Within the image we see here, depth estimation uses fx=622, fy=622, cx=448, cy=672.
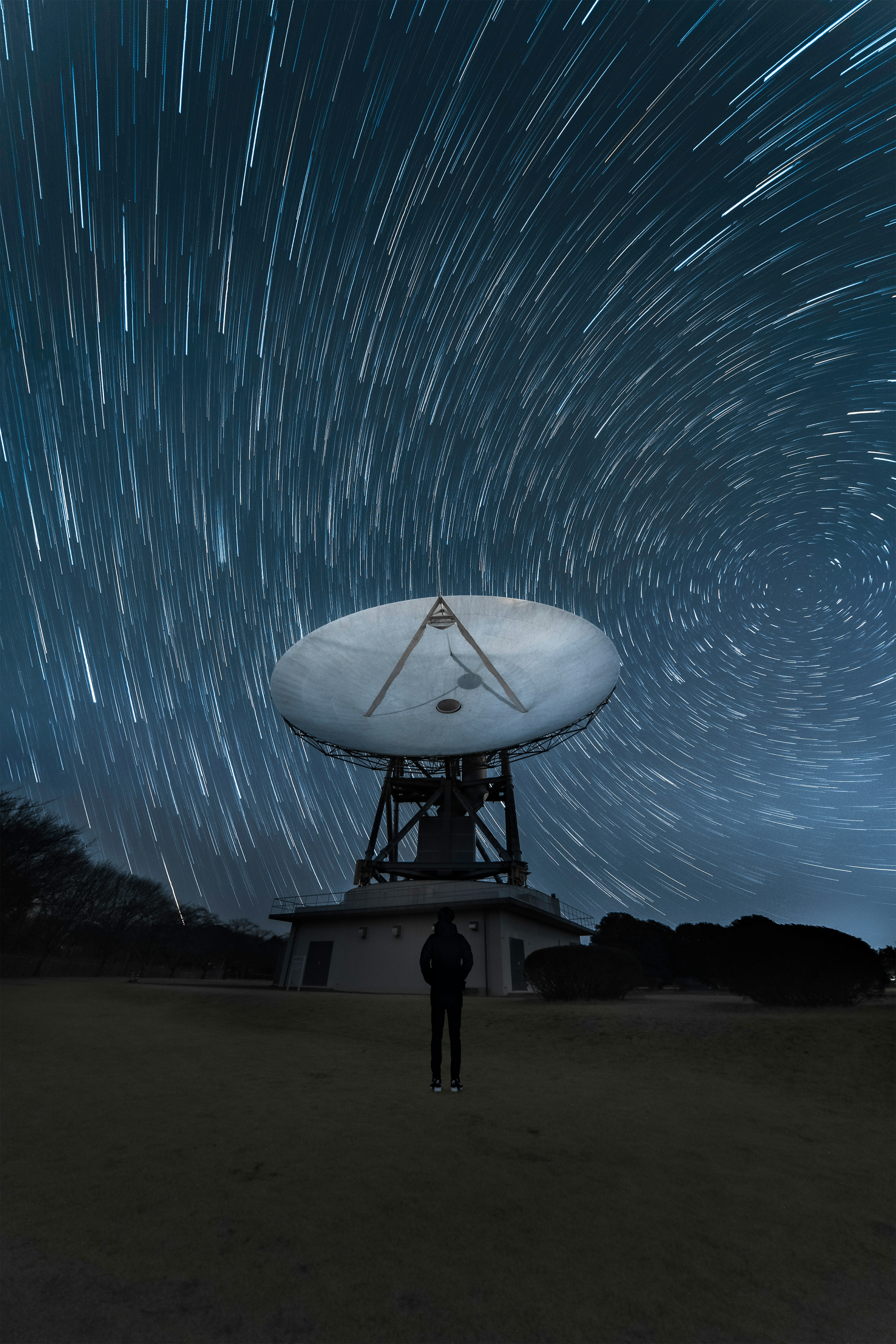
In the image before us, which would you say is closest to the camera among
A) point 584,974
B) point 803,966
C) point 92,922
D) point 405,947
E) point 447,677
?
point 803,966

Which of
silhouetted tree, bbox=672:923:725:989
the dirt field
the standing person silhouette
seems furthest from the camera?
silhouetted tree, bbox=672:923:725:989

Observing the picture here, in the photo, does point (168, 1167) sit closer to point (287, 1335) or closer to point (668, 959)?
point (287, 1335)

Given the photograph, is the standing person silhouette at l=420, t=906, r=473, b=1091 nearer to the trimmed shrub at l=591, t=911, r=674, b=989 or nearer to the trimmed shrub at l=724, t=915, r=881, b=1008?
the trimmed shrub at l=724, t=915, r=881, b=1008

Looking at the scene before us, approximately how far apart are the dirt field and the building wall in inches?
595

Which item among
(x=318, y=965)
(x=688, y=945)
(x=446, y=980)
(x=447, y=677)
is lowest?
(x=446, y=980)

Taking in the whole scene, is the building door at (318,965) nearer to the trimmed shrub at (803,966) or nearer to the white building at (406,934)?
the white building at (406,934)

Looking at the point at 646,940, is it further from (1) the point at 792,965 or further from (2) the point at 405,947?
(1) the point at 792,965

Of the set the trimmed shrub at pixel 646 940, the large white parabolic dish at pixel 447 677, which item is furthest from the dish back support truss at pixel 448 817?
the trimmed shrub at pixel 646 940

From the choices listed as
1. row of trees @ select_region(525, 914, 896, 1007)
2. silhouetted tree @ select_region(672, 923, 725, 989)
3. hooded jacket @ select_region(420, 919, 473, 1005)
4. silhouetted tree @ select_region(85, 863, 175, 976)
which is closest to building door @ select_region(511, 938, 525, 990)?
row of trees @ select_region(525, 914, 896, 1007)

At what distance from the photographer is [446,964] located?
614cm

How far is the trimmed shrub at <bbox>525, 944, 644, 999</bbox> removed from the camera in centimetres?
1628

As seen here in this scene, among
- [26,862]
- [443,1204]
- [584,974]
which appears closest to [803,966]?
[584,974]

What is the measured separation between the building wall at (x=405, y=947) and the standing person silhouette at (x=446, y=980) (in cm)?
1600

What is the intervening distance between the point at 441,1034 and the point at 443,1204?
308cm
